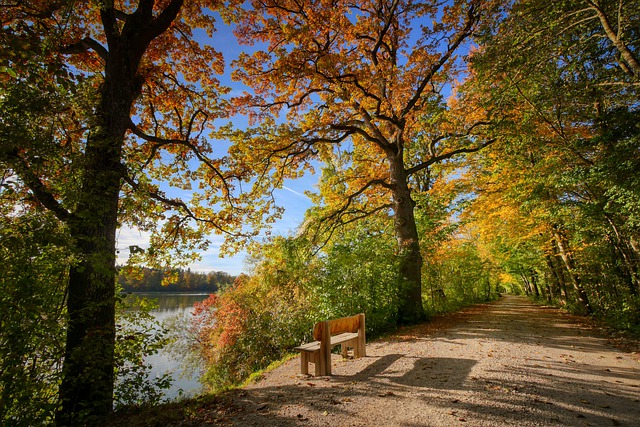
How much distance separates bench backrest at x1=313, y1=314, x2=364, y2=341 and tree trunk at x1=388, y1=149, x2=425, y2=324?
3.74 metres

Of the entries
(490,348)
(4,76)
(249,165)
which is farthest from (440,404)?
(249,165)

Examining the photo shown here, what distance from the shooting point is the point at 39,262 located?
9.70 feet

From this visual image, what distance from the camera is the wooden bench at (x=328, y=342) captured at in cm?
477

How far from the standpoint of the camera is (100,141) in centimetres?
393

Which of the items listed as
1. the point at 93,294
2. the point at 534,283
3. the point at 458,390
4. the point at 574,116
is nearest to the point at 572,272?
the point at 574,116

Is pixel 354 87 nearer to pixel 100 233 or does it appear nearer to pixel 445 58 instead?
pixel 445 58

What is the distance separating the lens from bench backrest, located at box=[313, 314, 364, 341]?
4828 millimetres

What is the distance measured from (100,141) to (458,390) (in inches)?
226

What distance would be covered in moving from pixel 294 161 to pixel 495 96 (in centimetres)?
639

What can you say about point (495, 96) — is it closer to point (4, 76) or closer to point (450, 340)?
point (450, 340)

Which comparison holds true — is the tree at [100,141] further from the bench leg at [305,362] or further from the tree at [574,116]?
the tree at [574,116]

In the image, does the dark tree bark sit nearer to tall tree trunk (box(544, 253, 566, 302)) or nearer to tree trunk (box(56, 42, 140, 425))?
tree trunk (box(56, 42, 140, 425))

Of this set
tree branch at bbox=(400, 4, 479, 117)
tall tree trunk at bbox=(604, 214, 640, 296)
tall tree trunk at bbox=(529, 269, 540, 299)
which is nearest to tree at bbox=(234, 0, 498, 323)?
tree branch at bbox=(400, 4, 479, 117)

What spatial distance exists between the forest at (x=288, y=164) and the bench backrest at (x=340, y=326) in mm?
1740
